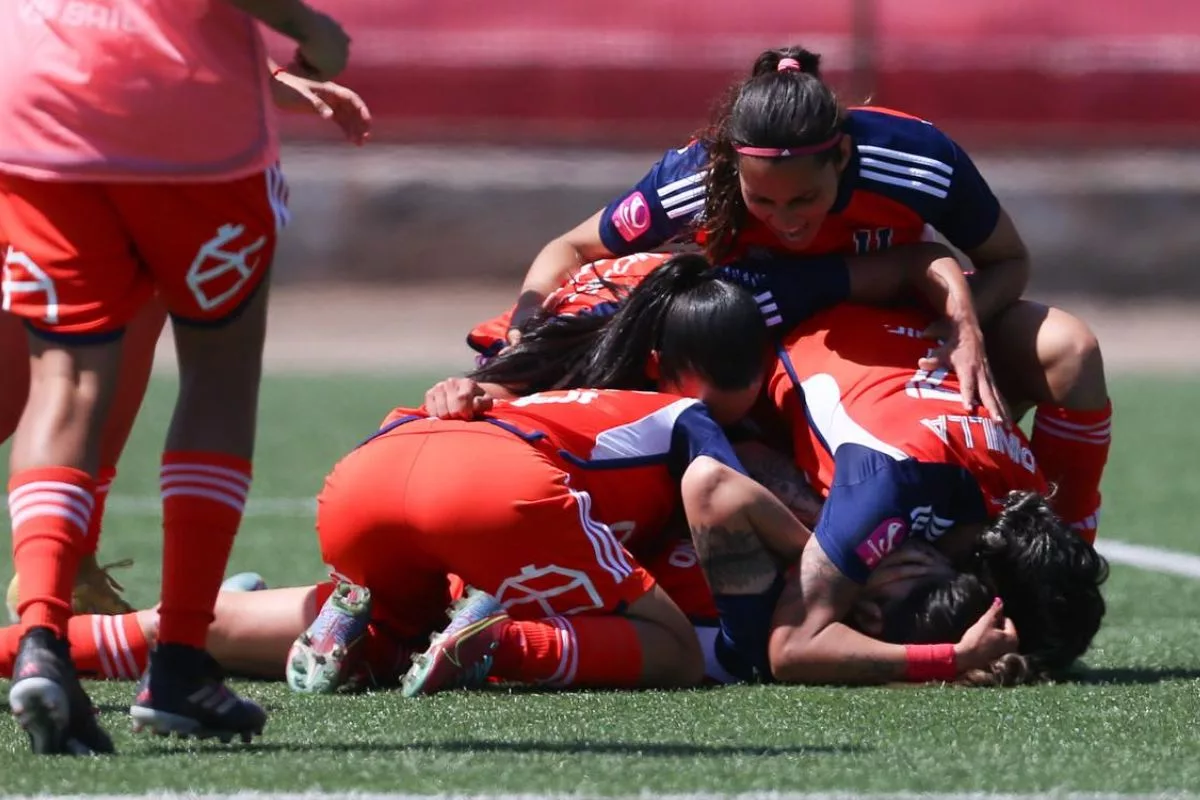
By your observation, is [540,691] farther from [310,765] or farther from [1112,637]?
[1112,637]

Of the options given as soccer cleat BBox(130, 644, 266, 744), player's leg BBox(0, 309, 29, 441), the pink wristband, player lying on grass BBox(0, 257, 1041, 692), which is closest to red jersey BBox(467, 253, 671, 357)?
player lying on grass BBox(0, 257, 1041, 692)

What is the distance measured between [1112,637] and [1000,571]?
2.70 ft

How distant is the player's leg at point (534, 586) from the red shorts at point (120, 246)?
84cm

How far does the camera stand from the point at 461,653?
398 cm

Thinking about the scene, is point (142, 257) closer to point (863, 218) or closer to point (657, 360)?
point (657, 360)

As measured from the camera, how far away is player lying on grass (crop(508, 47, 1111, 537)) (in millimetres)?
4402

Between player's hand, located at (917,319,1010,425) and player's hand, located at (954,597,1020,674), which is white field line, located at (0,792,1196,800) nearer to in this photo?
player's hand, located at (954,597,1020,674)

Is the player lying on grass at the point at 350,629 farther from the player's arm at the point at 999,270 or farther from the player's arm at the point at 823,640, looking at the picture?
the player's arm at the point at 999,270

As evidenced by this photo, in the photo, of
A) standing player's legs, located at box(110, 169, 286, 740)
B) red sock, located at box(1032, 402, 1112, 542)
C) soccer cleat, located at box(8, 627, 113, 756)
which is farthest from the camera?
red sock, located at box(1032, 402, 1112, 542)

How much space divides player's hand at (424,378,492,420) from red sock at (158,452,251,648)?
95 cm

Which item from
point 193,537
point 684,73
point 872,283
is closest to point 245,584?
point 193,537

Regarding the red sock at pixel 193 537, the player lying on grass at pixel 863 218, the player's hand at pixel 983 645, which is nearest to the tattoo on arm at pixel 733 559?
the player's hand at pixel 983 645

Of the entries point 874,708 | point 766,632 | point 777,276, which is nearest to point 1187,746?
point 874,708

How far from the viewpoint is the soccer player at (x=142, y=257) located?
3.21 metres
